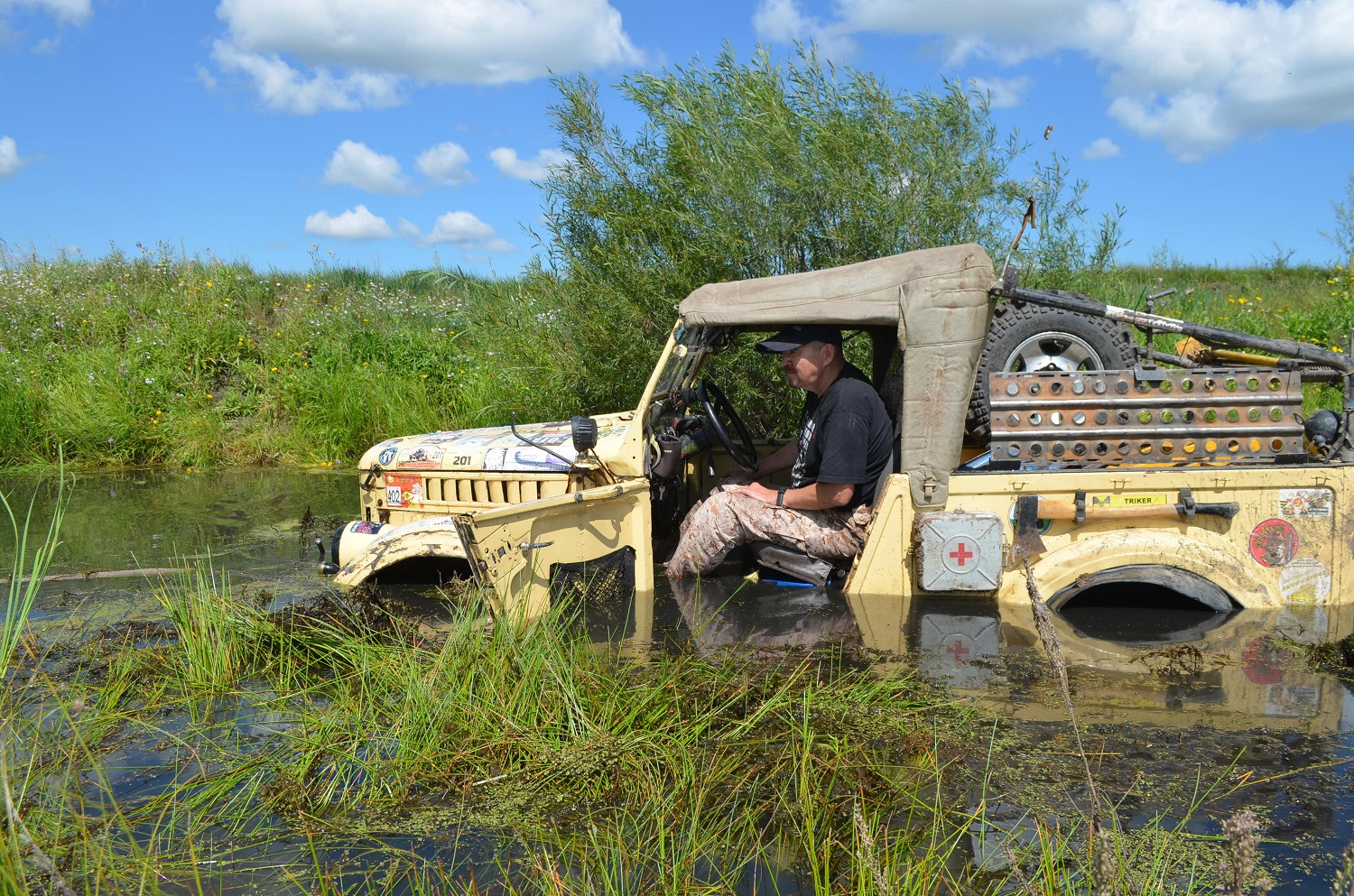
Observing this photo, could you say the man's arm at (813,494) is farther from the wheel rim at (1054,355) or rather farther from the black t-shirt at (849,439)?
the wheel rim at (1054,355)

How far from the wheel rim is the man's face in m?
1.18

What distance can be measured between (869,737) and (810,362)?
1.99 metres

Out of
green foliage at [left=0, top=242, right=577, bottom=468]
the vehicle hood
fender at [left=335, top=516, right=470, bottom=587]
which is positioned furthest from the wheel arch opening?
green foliage at [left=0, top=242, right=577, bottom=468]

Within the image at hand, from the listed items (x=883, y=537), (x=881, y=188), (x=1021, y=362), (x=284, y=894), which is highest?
(x=881, y=188)

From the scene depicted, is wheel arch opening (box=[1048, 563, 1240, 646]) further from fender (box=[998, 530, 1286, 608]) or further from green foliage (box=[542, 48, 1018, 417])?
green foliage (box=[542, 48, 1018, 417])

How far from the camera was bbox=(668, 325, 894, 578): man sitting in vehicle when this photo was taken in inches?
188

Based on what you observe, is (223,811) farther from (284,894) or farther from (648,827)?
(648,827)

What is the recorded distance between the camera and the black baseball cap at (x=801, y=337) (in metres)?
4.87

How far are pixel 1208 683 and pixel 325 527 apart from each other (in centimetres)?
629

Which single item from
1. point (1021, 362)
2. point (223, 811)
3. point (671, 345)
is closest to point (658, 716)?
point (223, 811)

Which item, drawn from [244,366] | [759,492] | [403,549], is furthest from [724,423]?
[244,366]

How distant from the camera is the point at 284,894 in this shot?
2.75m

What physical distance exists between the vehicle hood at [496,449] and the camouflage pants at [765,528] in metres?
0.62

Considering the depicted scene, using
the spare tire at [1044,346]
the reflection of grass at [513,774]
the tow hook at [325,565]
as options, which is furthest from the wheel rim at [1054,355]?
the tow hook at [325,565]
